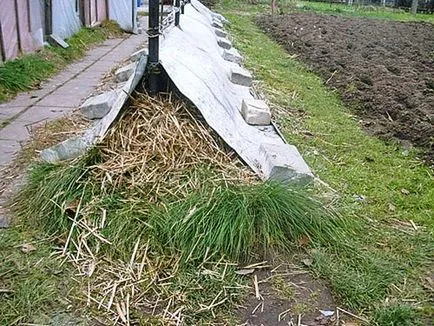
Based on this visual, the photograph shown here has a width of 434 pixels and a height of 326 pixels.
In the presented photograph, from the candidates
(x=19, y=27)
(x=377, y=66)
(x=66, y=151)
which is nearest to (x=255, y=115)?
(x=66, y=151)

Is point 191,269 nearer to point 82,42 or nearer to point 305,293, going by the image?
point 305,293

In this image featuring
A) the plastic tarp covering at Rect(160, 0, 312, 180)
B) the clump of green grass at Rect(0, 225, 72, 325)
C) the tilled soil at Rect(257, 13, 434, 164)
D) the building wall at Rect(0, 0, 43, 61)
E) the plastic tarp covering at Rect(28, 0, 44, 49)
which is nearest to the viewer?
the clump of green grass at Rect(0, 225, 72, 325)

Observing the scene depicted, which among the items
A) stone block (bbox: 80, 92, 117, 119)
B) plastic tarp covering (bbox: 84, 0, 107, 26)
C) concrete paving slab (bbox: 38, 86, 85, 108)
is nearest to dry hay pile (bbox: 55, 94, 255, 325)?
stone block (bbox: 80, 92, 117, 119)

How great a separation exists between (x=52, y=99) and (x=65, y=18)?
140 inches

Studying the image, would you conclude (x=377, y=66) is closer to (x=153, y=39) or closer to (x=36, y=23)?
(x=36, y=23)

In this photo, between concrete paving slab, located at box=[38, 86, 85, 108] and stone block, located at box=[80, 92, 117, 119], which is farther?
concrete paving slab, located at box=[38, 86, 85, 108]

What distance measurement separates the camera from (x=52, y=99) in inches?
215

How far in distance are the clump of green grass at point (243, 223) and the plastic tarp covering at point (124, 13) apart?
8586 mm

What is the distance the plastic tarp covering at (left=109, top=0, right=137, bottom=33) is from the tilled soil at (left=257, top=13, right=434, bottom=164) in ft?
9.53

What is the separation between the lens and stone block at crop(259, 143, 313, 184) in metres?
3.10

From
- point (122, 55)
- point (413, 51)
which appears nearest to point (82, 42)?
point (122, 55)

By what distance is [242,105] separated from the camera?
4637mm

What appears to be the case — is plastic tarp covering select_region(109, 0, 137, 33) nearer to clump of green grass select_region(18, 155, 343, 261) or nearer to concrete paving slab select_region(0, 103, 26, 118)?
concrete paving slab select_region(0, 103, 26, 118)

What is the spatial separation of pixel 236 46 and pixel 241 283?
278 inches
